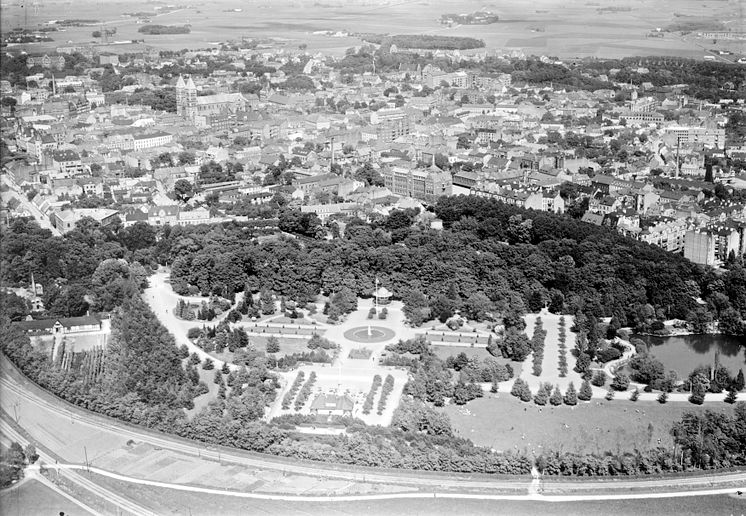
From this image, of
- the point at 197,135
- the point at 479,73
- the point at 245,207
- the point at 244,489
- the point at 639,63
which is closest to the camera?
the point at 244,489

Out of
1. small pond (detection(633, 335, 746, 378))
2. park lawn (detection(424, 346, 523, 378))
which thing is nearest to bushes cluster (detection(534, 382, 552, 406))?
park lawn (detection(424, 346, 523, 378))

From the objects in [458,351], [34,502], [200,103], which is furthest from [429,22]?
[34,502]

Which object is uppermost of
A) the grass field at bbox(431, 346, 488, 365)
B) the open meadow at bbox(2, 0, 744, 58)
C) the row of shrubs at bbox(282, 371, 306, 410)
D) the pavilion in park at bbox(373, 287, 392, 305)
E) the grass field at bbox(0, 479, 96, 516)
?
the open meadow at bbox(2, 0, 744, 58)

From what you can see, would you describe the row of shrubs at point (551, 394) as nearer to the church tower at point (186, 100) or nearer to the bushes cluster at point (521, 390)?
the bushes cluster at point (521, 390)

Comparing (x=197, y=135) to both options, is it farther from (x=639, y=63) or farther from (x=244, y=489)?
(x=244, y=489)

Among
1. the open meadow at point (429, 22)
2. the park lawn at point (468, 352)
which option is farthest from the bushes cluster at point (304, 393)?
the open meadow at point (429, 22)

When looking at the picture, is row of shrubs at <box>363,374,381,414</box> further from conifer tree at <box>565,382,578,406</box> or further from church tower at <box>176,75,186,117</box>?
church tower at <box>176,75,186,117</box>

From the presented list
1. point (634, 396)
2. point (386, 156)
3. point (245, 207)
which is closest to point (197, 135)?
point (386, 156)
